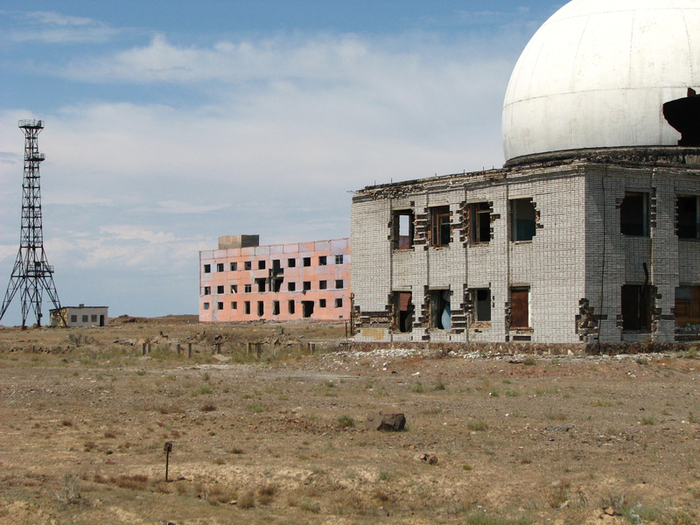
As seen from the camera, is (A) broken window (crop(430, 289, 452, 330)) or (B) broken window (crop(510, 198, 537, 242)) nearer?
(B) broken window (crop(510, 198, 537, 242))

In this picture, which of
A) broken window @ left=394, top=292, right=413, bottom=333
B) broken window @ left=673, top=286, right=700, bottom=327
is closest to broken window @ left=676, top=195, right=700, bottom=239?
broken window @ left=673, top=286, right=700, bottom=327

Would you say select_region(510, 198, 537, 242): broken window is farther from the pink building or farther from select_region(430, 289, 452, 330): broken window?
the pink building

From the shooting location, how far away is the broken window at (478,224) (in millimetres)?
28844

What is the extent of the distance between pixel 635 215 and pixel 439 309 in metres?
7.09

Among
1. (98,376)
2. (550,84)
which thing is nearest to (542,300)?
(550,84)

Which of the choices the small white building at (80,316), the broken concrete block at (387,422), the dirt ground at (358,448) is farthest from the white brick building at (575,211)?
the small white building at (80,316)

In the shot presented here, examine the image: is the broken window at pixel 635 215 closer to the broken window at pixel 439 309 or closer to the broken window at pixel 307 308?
the broken window at pixel 439 309

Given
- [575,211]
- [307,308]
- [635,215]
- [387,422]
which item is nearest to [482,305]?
[575,211]

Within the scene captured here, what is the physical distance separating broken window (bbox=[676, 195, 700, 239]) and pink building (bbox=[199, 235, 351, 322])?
145 ft

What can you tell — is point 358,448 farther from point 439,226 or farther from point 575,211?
point 439,226

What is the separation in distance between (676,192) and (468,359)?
8.17 m

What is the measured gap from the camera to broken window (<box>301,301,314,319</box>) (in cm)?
7538

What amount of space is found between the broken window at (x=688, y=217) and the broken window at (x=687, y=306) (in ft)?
5.59

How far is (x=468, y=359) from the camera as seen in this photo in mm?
26969
